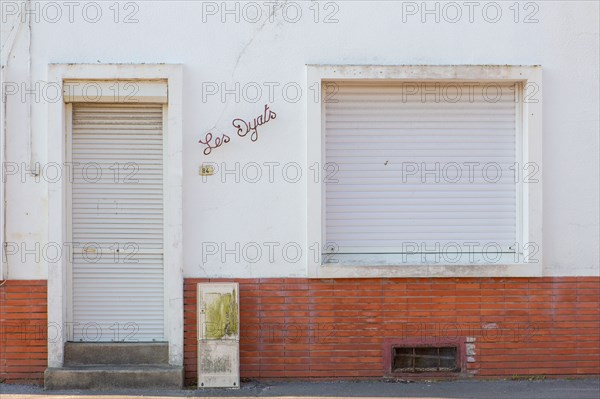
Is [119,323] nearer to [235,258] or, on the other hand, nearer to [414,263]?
[235,258]

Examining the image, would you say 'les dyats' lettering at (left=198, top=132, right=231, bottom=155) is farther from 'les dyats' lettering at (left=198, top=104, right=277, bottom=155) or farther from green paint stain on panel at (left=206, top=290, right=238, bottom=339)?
green paint stain on panel at (left=206, top=290, right=238, bottom=339)

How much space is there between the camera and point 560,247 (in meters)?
8.33

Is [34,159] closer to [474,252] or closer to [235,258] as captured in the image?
[235,258]

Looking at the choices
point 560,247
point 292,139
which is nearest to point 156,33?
point 292,139

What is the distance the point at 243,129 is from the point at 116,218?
1.60 meters

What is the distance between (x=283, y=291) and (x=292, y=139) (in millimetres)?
1527

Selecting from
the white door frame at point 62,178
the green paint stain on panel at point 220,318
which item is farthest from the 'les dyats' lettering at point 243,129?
the green paint stain on panel at point 220,318

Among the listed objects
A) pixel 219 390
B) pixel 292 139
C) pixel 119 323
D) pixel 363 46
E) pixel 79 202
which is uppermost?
pixel 363 46

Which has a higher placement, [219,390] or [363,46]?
[363,46]

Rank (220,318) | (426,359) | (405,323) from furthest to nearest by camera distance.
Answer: (426,359) → (405,323) → (220,318)

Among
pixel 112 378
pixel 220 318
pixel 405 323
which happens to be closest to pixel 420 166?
pixel 405 323

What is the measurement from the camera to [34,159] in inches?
321

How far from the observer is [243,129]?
8195 mm

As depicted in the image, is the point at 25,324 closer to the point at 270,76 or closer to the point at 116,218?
the point at 116,218
